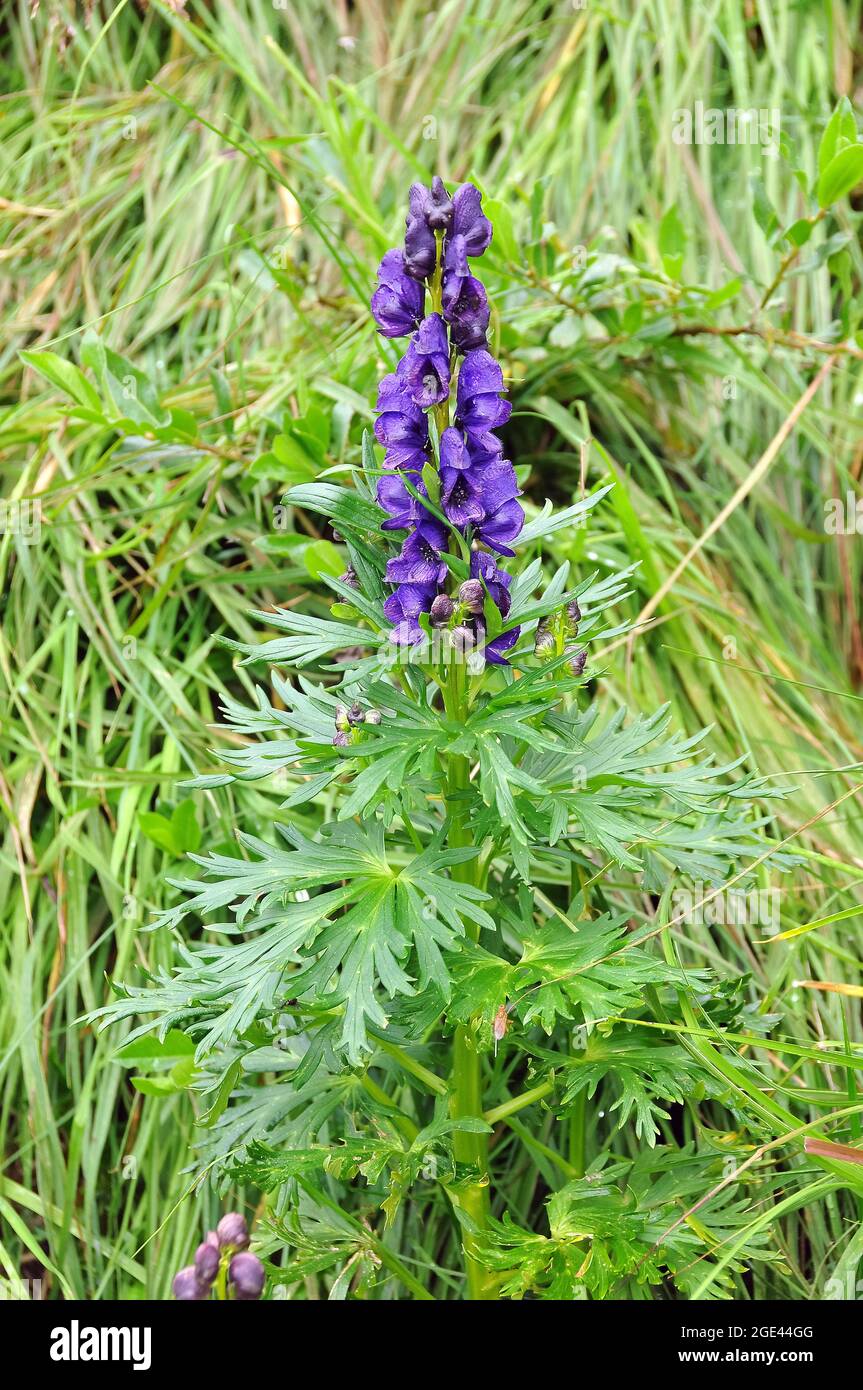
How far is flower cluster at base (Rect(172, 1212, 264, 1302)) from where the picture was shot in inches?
48.1

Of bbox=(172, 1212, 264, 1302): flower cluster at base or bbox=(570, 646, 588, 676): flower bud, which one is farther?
bbox=(570, 646, 588, 676): flower bud

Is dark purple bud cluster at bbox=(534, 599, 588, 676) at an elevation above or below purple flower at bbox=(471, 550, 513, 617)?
below

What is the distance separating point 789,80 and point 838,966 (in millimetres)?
2249

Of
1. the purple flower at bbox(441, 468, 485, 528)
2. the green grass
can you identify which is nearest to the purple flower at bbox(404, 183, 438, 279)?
the purple flower at bbox(441, 468, 485, 528)

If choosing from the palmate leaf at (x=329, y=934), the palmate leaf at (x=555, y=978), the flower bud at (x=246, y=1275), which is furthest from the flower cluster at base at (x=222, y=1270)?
the palmate leaf at (x=555, y=978)

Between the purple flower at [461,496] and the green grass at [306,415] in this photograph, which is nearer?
the purple flower at [461,496]

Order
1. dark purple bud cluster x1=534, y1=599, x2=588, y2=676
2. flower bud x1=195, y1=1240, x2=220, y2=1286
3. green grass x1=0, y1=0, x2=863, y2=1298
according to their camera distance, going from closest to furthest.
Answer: flower bud x1=195, y1=1240, x2=220, y2=1286 < dark purple bud cluster x1=534, y1=599, x2=588, y2=676 < green grass x1=0, y1=0, x2=863, y2=1298

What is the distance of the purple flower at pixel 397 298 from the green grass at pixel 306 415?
0.70 meters

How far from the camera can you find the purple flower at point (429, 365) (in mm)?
1288

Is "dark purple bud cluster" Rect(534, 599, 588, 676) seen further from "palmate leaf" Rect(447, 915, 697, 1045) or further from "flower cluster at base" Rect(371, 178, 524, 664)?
"palmate leaf" Rect(447, 915, 697, 1045)

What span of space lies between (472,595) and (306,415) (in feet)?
3.25

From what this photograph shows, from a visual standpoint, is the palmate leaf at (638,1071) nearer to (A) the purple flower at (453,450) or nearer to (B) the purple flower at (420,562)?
(B) the purple flower at (420,562)

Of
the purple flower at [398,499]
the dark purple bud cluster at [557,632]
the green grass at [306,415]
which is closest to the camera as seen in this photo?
the purple flower at [398,499]
